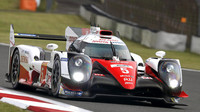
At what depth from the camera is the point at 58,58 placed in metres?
9.31

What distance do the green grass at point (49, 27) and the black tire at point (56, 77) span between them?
11.0 metres

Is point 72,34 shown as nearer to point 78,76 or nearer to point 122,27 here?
point 78,76

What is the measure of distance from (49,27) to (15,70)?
22.5 m

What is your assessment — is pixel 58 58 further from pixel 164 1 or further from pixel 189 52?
pixel 164 1

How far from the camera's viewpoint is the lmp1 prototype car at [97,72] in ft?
29.4

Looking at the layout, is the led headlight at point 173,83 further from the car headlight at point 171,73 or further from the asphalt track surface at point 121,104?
the asphalt track surface at point 121,104

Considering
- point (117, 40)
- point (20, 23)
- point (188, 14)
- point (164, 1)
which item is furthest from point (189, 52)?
point (117, 40)

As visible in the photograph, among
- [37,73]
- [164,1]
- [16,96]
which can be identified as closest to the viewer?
[16,96]

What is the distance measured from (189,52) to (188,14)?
200 cm

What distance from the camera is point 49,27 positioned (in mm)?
33344

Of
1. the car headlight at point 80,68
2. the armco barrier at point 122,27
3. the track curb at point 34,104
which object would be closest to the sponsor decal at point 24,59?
the car headlight at point 80,68

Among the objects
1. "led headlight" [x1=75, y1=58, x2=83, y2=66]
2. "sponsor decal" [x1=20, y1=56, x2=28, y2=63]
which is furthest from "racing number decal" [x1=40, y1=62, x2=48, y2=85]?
"led headlight" [x1=75, y1=58, x2=83, y2=66]

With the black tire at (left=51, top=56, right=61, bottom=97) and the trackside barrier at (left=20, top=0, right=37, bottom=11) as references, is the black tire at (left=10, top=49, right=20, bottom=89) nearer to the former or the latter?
the black tire at (left=51, top=56, right=61, bottom=97)

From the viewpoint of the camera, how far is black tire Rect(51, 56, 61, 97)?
29.8 feet
